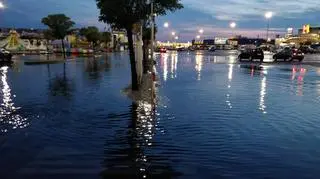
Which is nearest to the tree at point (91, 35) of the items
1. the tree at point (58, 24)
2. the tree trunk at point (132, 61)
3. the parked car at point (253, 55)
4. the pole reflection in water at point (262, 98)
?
the tree at point (58, 24)

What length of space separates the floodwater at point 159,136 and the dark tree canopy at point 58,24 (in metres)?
45.1

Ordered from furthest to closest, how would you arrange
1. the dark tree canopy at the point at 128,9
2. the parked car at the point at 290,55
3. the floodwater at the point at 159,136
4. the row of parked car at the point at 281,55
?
1. the parked car at the point at 290,55
2. the row of parked car at the point at 281,55
3. the dark tree canopy at the point at 128,9
4. the floodwater at the point at 159,136

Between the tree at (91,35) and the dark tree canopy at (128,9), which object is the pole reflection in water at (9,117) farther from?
the tree at (91,35)

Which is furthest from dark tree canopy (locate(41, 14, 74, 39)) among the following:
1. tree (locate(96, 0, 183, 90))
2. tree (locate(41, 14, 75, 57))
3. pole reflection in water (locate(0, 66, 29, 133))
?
pole reflection in water (locate(0, 66, 29, 133))

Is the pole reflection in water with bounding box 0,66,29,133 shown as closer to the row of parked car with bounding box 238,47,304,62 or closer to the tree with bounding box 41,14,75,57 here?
the tree with bounding box 41,14,75,57

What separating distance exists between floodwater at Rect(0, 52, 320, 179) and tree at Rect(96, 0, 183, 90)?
321 cm

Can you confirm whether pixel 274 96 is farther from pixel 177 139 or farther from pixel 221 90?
pixel 177 139

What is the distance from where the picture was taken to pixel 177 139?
1047cm

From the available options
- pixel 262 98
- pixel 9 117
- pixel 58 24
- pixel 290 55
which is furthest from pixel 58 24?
pixel 9 117

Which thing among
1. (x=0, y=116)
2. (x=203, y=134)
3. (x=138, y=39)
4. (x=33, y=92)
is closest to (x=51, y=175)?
(x=203, y=134)

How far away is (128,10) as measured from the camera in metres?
19.2

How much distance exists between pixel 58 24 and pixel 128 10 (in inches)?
1790

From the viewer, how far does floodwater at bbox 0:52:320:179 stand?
26.7 ft

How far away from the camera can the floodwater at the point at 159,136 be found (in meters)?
8.14
